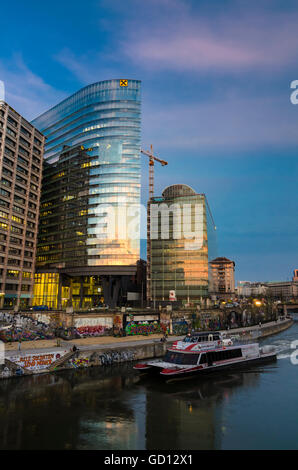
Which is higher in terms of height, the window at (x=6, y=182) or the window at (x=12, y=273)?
the window at (x=6, y=182)

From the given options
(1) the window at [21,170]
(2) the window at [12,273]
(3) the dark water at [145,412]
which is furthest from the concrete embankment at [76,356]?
(1) the window at [21,170]

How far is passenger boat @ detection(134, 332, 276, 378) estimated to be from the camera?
43812 millimetres

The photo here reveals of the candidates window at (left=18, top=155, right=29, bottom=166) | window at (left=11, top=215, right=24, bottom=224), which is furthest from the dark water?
window at (left=18, top=155, right=29, bottom=166)

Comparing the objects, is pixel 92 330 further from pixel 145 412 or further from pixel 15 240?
pixel 15 240

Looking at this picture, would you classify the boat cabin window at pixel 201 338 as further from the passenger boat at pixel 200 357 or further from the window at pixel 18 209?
the window at pixel 18 209

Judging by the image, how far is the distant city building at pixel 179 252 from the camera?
12369 centimetres

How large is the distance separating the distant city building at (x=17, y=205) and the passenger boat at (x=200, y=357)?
69791 mm

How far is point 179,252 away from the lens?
4983 inches

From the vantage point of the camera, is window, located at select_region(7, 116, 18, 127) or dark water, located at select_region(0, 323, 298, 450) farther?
window, located at select_region(7, 116, 18, 127)

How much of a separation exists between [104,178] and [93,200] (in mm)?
9853

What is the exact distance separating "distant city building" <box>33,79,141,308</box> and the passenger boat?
226 feet

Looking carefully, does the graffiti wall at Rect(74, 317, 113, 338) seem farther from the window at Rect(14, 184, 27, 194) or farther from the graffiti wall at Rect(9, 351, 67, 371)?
the window at Rect(14, 184, 27, 194)

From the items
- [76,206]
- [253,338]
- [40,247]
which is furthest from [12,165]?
[253,338]
